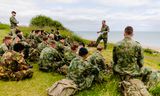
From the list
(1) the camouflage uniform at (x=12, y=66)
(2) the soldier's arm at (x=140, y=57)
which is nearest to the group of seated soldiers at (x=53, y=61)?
(1) the camouflage uniform at (x=12, y=66)

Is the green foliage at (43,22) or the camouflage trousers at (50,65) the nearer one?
the camouflage trousers at (50,65)

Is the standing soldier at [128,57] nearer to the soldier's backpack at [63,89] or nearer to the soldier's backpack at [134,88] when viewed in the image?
the soldier's backpack at [134,88]

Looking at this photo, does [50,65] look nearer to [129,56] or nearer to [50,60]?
[50,60]

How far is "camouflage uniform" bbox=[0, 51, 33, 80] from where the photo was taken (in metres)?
18.7

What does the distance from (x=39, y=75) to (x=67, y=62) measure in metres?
1.67

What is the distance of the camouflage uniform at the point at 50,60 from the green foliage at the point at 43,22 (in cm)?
3150

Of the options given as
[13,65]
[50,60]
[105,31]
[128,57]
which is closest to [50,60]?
[50,60]

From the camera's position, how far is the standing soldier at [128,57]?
16594 millimetres

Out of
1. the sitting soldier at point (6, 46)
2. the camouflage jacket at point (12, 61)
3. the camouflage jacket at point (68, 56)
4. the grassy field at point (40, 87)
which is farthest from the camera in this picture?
the camouflage jacket at point (68, 56)

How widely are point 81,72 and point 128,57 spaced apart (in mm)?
2027

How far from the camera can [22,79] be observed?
19219 millimetres

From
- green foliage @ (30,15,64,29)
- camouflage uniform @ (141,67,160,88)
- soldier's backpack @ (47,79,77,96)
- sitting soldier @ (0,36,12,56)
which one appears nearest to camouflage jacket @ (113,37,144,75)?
camouflage uniform @ (141,67,160,88)

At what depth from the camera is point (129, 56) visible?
54.6ft

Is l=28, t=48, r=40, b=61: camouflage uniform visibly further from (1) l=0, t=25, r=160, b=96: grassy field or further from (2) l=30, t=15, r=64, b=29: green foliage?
(2) l=30, t=15, r=64, b=29: green foliage
